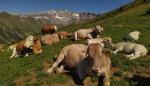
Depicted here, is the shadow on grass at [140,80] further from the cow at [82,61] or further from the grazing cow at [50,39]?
the grazing cow at [50,39]

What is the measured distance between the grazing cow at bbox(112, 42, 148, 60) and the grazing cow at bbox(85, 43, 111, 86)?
20.6 feet

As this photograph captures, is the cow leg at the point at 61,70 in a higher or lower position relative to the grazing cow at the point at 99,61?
lower

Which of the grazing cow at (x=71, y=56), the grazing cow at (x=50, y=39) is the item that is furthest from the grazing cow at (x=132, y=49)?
the grazing cow at (x=50, y=39)

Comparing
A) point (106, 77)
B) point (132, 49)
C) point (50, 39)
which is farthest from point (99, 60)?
point (50, 39)

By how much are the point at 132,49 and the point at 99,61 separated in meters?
8.01

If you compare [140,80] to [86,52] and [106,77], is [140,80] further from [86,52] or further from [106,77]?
[86,52]

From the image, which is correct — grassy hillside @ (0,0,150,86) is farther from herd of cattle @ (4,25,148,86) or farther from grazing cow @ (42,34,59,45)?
grazing cow @ (42,34,59,45)

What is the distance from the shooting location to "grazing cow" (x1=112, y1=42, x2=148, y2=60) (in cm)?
2322

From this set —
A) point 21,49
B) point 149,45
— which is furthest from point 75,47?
point 21,49

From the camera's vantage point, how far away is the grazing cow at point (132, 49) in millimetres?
23216

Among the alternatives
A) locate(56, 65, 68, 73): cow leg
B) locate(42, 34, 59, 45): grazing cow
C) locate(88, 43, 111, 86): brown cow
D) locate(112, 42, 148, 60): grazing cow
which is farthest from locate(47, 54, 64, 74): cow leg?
locate(42, 34, 59, 45): grazing cow

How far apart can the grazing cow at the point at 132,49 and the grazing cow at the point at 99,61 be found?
6.27m

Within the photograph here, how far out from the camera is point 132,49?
23938 mm

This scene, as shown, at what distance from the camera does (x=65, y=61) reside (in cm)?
2156
